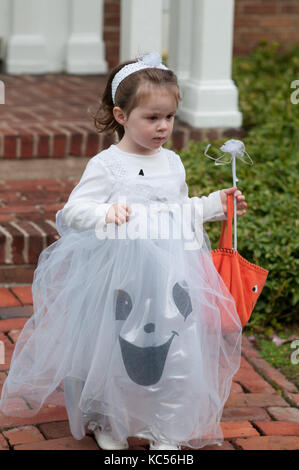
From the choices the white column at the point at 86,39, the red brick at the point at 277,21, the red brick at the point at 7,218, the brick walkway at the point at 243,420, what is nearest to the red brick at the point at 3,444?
the brick walkway at the point at 243,420

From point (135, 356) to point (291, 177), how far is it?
105 inches

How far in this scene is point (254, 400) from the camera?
11.1 feet

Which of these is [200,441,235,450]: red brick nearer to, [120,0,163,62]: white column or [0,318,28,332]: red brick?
[0,318,28,332]: red brick

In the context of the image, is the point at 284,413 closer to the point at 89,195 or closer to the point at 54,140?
the point at 89,195

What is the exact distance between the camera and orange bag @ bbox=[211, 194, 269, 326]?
117 inches

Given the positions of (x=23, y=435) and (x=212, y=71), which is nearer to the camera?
(x=23, y=435)

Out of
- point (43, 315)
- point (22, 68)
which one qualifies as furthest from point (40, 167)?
point (43, 315)

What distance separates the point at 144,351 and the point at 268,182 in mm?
2580

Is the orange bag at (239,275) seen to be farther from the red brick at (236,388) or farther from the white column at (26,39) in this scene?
the white column at (26,39)

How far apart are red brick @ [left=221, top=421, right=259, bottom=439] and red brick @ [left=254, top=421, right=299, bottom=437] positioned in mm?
38

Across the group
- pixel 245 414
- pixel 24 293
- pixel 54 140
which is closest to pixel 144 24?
pixel 54 140

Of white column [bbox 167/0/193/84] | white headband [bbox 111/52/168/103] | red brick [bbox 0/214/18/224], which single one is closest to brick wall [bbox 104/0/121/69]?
white column [bbox 167/0/193/84]
